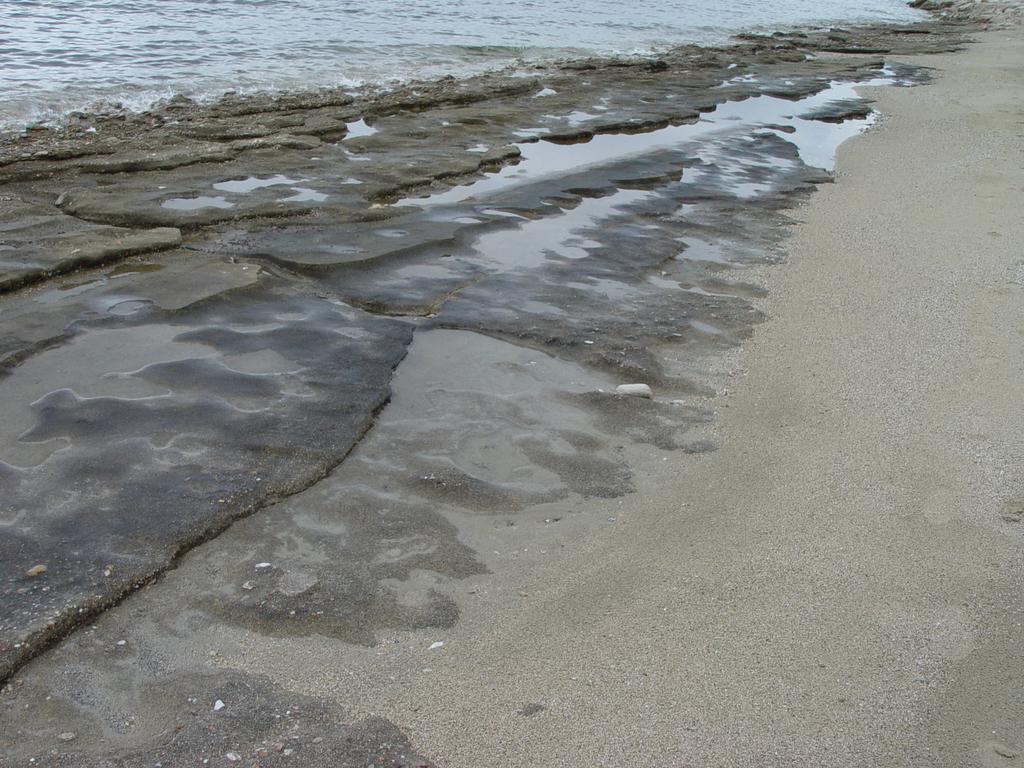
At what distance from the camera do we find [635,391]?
3854mm

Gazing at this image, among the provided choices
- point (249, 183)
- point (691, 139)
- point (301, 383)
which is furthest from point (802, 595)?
point (691, 139)

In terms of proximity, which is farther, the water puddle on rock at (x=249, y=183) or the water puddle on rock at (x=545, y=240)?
the water puddle on rock at (x=249, y=183)

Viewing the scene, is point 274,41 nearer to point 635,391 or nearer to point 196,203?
point 196,203

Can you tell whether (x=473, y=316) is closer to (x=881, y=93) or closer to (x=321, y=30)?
(x=881, y=93)

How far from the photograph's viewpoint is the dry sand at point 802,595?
7.09 feet

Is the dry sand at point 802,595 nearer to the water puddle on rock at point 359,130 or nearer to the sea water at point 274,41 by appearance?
the water puddle on rock at point 359,130

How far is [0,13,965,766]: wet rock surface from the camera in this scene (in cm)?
235

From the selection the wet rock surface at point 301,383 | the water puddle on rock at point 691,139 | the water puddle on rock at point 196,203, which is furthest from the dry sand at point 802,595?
the water puddle on rock at point 196,203

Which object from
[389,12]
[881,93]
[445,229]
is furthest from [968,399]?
[389,12]

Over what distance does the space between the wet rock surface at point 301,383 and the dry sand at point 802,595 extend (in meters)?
0.22

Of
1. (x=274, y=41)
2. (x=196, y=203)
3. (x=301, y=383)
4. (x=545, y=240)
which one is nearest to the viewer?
(x=301, y=383)

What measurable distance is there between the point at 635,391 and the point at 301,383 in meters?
1.38

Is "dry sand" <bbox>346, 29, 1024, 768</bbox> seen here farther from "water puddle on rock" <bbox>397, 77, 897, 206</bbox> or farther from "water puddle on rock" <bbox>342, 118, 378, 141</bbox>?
"water puddle on rock" <bbox>342, 118, 378, 141</bbox>

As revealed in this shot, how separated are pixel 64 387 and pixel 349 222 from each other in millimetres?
2484
